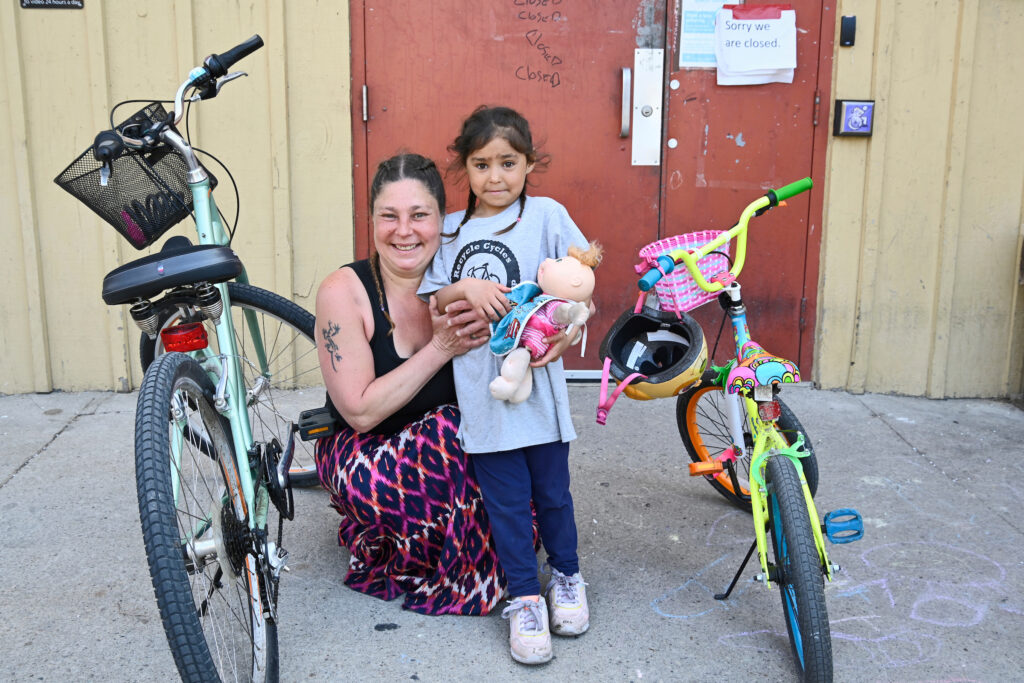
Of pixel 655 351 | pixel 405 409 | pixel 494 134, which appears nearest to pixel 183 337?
pixel 405 409

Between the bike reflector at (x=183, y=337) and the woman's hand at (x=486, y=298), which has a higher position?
the woman's hand at (x=486, y=298)

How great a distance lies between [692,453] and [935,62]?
2490mm

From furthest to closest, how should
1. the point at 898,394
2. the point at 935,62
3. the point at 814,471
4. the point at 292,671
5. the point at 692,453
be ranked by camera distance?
1. the point at 898,394
2. the point at 935,62
3. the point at 692,453
4. the point at 814,471
5. the point at 292,671

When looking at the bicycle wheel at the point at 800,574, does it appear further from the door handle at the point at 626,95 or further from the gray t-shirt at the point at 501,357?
the door handle at the point at 626,95

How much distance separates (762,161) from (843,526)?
8.32 feet

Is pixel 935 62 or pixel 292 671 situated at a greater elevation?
pixel 935 62

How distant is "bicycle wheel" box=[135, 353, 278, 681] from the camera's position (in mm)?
1750

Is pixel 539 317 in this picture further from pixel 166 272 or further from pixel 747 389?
pixel 166 272

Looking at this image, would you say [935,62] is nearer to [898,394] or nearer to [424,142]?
[898,394]

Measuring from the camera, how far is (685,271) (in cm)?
248

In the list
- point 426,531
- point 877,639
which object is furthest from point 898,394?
point 426,531

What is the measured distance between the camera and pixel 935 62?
4309 millimetres

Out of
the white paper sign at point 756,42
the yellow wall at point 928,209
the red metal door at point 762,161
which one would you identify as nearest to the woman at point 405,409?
the red metal door at point 762,161

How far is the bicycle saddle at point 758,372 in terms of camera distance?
7.78ft
